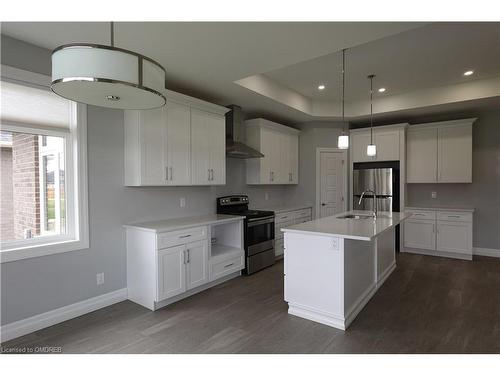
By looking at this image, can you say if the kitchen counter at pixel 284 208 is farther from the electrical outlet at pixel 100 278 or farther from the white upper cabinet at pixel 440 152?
the electrical outlet at pixel 100 278

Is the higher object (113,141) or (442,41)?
(442,41)

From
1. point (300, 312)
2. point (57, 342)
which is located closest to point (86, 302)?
point (57, 342)

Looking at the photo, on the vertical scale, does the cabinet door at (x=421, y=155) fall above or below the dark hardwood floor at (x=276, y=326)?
above

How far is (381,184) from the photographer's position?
214 inches

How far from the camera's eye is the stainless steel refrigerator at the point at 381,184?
538cm

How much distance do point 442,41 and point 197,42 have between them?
260cm

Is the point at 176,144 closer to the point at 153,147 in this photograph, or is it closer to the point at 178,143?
the point at 178,143

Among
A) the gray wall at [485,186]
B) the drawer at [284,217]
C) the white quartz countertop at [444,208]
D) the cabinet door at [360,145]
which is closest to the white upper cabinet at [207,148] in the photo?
the drawer at [284,217]

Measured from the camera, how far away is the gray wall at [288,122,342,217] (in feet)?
19.4

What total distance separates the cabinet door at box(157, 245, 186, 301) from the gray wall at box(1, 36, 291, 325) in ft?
2.01

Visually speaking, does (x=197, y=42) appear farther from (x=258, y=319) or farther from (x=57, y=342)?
(x=57, y=342)

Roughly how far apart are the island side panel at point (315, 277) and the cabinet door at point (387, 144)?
11.6ft

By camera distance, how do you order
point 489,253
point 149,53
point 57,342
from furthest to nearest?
point 489,253
point 149,53
point 57,342

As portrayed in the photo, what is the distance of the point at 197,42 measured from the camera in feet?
8.38
